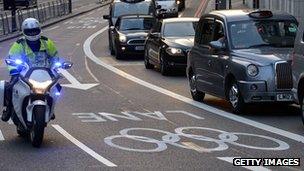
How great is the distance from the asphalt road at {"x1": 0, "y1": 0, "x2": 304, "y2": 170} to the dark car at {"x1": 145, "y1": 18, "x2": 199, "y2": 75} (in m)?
2.05

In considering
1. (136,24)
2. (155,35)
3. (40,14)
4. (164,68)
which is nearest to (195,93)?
(164,68)

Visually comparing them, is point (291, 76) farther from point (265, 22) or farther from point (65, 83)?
point (65, 83)

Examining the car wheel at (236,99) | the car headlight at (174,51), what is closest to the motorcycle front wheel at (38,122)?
the car wheel at (236,99)

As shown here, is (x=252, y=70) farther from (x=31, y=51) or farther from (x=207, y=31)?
(x=31, y=51)

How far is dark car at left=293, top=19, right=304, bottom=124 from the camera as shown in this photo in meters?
11.4

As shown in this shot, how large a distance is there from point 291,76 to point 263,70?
0.49 m

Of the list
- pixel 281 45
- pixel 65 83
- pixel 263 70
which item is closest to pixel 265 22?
pixel 281 45

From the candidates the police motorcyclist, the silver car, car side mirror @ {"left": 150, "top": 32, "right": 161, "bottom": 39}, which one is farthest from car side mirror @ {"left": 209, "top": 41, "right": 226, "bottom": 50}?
the silver car

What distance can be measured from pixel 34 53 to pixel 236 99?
161 inches

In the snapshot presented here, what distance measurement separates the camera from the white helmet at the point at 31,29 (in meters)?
10.4

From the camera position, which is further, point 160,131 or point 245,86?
point 245,86

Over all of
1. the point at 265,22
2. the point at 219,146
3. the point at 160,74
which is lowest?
the point at 160,74

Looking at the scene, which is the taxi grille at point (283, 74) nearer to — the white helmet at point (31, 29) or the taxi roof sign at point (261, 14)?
the taxi roof sign at point (261, 14)

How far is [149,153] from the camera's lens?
31.7ft
